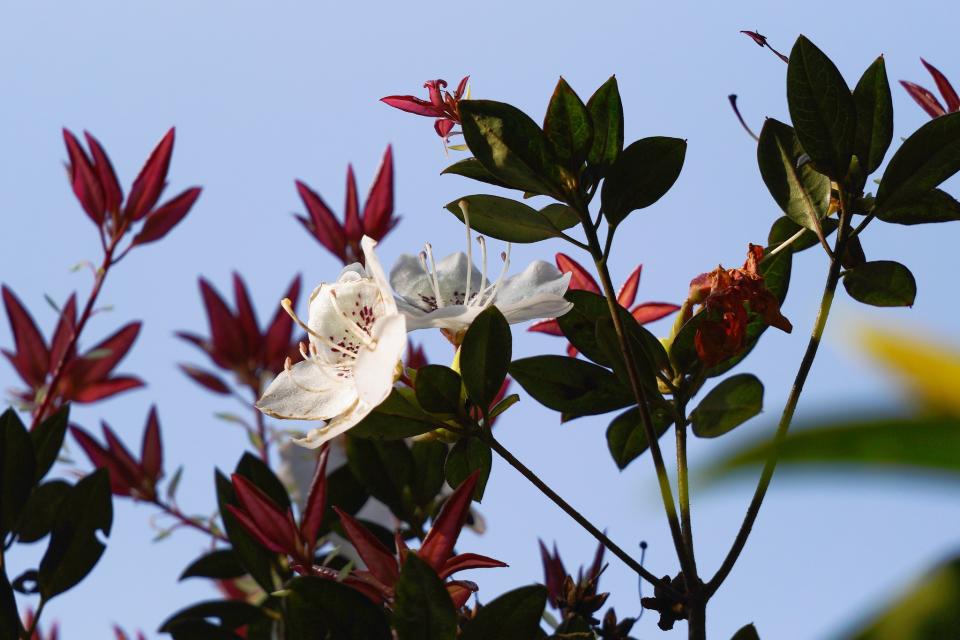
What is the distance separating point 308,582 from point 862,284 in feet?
2.14

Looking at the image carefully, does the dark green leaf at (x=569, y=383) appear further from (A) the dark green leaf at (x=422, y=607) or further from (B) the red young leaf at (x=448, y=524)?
(A) the dark green leaf at (x=422, y=607)

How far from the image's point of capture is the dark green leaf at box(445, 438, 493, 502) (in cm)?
103

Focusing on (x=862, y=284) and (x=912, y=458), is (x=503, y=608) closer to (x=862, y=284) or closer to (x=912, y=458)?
(x=862, y=284)

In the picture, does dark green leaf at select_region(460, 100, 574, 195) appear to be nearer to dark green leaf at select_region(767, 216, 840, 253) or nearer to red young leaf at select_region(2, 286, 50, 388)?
dark green leaf at select_region(767, 216, 840, 253)

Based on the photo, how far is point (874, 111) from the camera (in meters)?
1.03

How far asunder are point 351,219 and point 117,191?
1.60 ft

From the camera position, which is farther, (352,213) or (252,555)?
(352,213)

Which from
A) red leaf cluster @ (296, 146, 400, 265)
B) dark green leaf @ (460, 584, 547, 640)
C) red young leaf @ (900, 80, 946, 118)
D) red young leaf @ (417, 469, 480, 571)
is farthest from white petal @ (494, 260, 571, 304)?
red leaf cluster @ (296, 146, 400, 265)

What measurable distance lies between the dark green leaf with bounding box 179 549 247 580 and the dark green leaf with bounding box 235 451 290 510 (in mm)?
194

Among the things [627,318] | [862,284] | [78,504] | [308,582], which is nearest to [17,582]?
[78,504]

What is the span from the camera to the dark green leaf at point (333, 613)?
0.90 m

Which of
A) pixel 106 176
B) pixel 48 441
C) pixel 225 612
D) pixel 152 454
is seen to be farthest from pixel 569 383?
pixel 106 176

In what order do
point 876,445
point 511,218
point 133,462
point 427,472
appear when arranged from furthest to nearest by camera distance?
point 133,462 < point 427,472 < point 511,218 < point 876,445

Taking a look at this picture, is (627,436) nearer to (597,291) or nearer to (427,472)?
(597,291)
